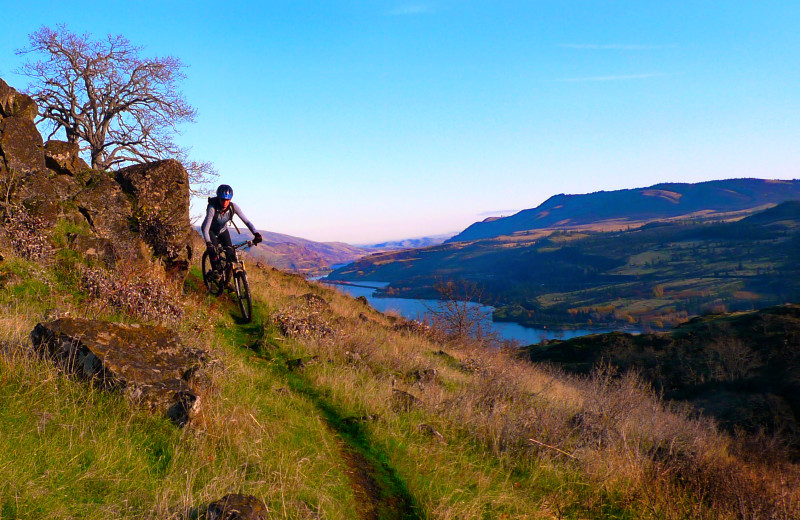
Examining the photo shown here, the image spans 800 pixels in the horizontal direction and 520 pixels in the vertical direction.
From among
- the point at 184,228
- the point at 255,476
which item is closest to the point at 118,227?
the point at 184,228

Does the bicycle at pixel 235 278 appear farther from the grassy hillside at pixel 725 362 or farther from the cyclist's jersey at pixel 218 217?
the grassy hillside at pixel 725 362

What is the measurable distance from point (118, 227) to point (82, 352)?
730 cm

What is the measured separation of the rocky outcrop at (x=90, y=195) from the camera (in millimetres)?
9148

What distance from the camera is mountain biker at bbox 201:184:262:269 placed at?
9.77m

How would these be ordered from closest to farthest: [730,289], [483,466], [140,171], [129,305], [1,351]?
[1,351], [483,466], [129,305], [140,171], [730,289]

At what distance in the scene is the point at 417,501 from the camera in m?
4.62

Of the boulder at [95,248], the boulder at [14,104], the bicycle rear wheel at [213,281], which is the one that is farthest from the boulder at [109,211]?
the boulder at [14,104]

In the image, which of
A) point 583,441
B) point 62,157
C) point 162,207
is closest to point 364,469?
point 583,441

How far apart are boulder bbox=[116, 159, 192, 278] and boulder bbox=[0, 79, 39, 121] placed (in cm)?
220

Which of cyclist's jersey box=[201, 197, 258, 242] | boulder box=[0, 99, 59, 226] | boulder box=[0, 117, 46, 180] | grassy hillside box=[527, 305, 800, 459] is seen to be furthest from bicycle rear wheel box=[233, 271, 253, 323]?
grassy hillside box=[527, 305, 800, 459]

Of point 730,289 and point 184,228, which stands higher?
point 184,228

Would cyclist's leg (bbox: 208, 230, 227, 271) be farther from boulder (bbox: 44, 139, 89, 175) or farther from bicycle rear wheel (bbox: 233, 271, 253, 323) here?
boulder (bbox: 44, 139, 89, 175)

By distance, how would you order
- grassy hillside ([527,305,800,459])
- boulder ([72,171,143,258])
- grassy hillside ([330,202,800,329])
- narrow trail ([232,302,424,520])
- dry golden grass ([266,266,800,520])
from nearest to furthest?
narrow trail ([232,302,424,520]), dry golden grass ([266,266,800,520]), boulder ([72,171,143,258]), grassy hillside ([527,305,800,459]), grassy hillside ([330,202,800,329])

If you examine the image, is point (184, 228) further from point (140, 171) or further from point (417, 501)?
point (417, 501)
